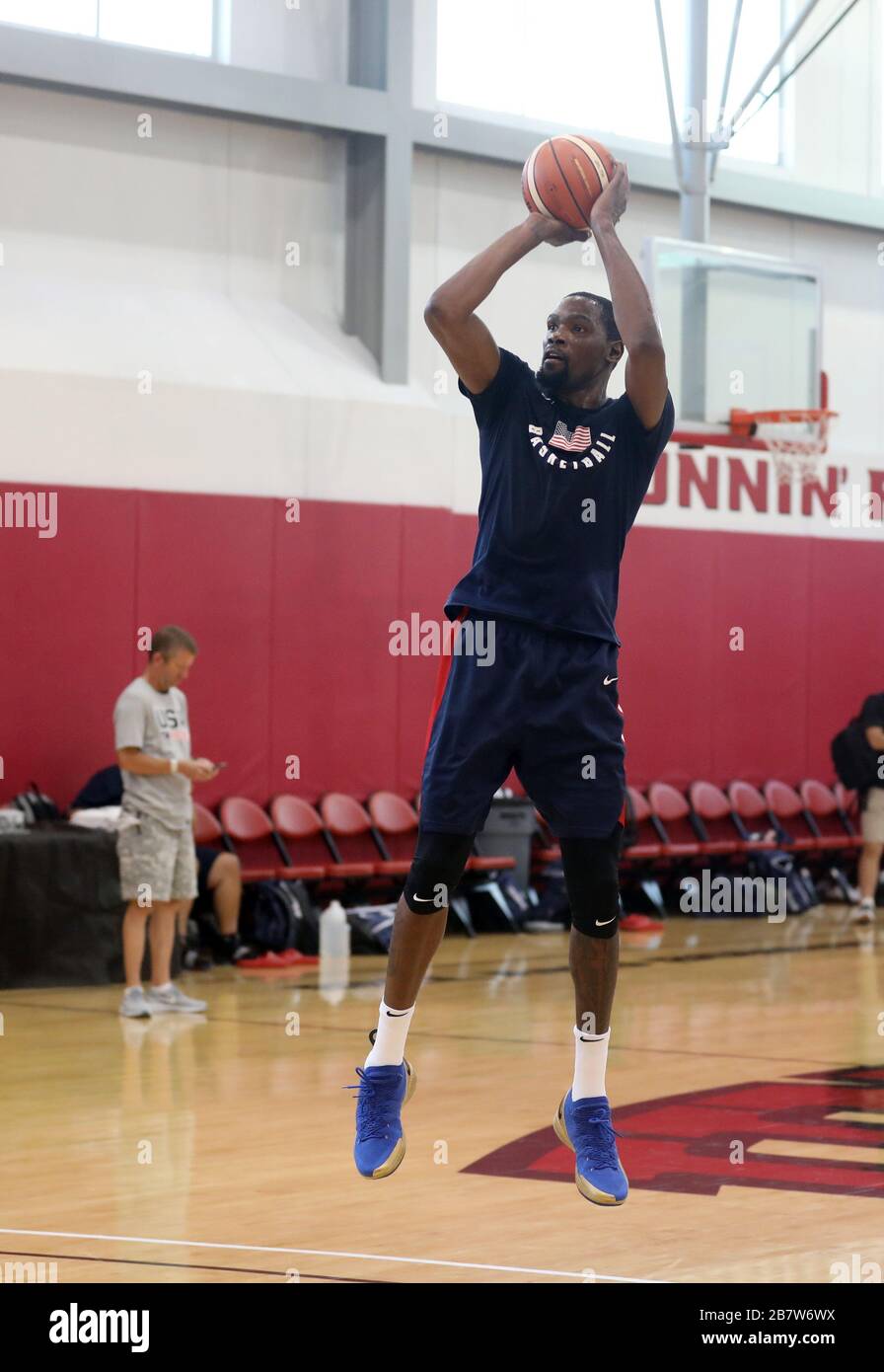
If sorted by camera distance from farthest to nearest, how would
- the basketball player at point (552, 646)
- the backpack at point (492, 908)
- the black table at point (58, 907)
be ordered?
the backpack at point (492, 908) → the black table at point (58, 907) → the basketball player at point (552, 646)

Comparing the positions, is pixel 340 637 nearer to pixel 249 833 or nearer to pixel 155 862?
pixel 249 833

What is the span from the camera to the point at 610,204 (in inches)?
197

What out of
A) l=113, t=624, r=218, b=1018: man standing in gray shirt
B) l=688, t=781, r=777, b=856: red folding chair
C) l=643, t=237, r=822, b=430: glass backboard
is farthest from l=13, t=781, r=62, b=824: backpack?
l=688, t=781, r=777, b=856: red folding chair

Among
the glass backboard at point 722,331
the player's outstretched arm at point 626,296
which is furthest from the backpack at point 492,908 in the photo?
the player's outstretched arm at point 626,296

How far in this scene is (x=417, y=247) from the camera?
15.3 meters

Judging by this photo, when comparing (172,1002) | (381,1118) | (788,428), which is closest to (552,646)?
(381,1118)

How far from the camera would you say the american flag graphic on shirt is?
16.8 ft

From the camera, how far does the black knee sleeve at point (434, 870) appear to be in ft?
16.5

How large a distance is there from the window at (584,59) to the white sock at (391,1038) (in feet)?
37.8

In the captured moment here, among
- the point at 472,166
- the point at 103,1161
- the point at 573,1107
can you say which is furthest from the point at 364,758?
the point at 573,1107

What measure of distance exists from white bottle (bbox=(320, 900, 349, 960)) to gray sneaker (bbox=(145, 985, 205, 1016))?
7.14 feet

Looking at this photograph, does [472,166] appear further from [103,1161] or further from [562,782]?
[562,782]

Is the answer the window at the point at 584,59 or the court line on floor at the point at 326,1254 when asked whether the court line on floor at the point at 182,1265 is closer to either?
the court line on floor at the point at 326,1254
